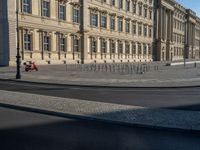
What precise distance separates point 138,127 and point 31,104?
15.2 feet

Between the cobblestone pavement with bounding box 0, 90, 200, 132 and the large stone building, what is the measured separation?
93.2 feet

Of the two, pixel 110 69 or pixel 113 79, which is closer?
pixel 113 79

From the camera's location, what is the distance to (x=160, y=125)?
816 cm

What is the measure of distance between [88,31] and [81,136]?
4792 centimetres

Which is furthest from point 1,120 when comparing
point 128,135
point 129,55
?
point 129,55

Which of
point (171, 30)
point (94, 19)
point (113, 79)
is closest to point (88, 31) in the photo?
point (94, 19)

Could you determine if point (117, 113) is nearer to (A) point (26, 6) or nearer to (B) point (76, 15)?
(A) point (26, 6)

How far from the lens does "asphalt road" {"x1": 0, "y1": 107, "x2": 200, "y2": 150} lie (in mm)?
6402

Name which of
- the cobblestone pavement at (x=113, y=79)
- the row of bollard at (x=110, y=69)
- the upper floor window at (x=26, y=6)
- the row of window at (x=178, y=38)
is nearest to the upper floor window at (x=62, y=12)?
the upper floor window at (x=26, y=6)

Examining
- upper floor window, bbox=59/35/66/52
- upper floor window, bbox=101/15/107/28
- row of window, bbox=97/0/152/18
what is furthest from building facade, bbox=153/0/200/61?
upper floor window, bbox=59/35/66/52

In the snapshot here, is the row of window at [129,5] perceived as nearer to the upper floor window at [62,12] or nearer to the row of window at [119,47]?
the row of window at [119,47]

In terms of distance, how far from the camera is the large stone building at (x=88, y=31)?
39.7 metres

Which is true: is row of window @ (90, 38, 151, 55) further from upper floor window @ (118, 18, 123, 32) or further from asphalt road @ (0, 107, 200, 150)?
asphalt road @ (0, 107, 200, 150)

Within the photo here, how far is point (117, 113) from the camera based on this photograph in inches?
386
